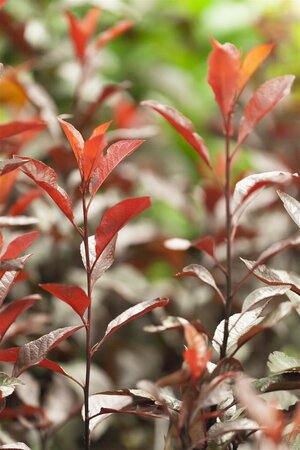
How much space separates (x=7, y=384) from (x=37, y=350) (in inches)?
2.7

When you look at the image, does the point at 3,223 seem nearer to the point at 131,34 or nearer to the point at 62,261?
the point at 62,261

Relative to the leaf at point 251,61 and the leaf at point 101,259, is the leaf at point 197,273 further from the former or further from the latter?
the leaf at point 251,61

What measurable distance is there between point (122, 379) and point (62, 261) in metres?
0.30

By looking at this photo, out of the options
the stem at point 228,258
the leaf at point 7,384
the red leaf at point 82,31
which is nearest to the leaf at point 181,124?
the stem at point 228,258

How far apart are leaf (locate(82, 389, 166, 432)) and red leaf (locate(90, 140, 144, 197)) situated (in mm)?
245

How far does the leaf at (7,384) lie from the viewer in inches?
32.4

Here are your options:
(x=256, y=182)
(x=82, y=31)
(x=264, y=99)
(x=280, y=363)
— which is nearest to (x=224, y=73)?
(x=264, y=99)

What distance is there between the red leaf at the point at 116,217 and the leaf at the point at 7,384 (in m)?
0.18

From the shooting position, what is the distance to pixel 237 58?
97 cm

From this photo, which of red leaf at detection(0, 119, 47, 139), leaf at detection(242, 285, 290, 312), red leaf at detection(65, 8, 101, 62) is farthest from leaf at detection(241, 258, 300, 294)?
red leaf at detection(65, 8, 101, 62)

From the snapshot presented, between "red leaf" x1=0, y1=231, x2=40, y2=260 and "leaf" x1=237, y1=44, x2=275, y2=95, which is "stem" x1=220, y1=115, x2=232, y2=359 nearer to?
"leaf" x1=237, y1=44, x2=275, y2=95

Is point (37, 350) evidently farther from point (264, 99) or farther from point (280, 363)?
point (264, 99)

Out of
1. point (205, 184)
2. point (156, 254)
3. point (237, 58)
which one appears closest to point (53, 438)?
point (156, 254)

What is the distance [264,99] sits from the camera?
969 millimetres
